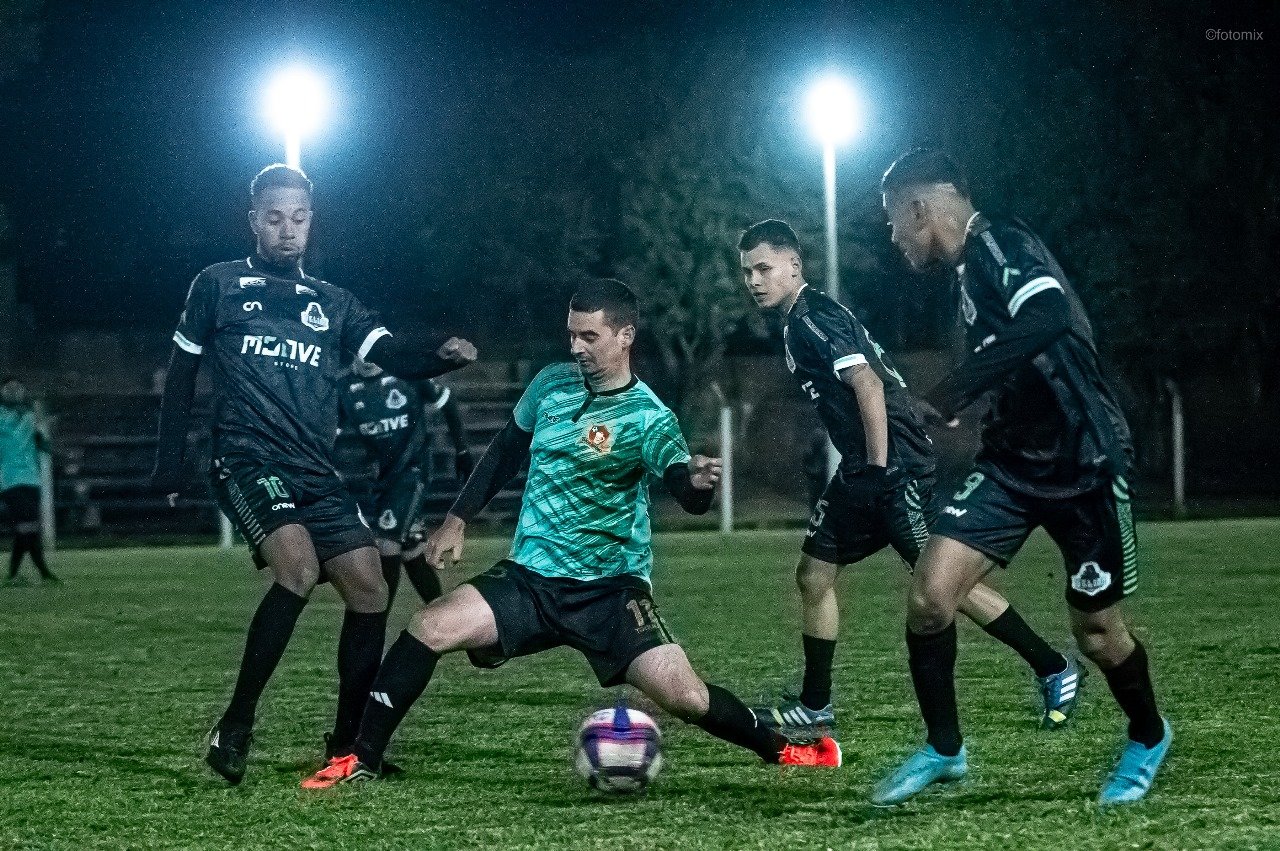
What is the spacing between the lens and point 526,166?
1438 inches

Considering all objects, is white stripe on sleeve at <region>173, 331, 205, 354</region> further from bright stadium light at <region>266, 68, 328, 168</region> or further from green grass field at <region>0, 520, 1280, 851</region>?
bright stadium light at <region>266, 68, 328, 168</region>

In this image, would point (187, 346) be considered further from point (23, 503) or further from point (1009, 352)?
point (23, 503)

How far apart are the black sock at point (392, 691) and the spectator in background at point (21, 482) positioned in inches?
491

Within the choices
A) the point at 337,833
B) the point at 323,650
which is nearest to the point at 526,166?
the point at 323,650

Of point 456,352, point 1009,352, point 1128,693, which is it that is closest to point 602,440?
point 456,352

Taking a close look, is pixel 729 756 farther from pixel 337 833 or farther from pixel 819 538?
pixel 337 833

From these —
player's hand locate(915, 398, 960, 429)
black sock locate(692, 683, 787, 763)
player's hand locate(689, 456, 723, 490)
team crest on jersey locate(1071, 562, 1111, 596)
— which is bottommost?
black sock locate(692, 683, 787, 763)

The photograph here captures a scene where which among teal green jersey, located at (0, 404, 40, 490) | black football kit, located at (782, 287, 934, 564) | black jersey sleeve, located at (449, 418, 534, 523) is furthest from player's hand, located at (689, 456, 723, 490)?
teal green jersey, located at (0, 404, 40, 490)

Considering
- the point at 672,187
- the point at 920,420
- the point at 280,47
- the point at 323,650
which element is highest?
the point at 280,47

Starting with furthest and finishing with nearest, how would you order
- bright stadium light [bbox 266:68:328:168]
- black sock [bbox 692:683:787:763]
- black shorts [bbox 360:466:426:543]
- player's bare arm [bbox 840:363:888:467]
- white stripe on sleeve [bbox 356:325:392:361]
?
bright stadium light [bbox 266:68:328:168]
black shorts [bbox 360:466:426:543]
player's bare arm [bbox 840:363:888:467]
white stripe on sleeve [bbox 356:325:392:361]
black sock [bbox 692:683:787:763]

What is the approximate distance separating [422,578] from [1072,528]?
6.76m

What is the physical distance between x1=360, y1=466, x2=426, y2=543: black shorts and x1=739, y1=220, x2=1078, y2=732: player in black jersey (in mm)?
4093

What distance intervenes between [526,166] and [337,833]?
32.1 metres

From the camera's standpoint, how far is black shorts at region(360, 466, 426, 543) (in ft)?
35.8
